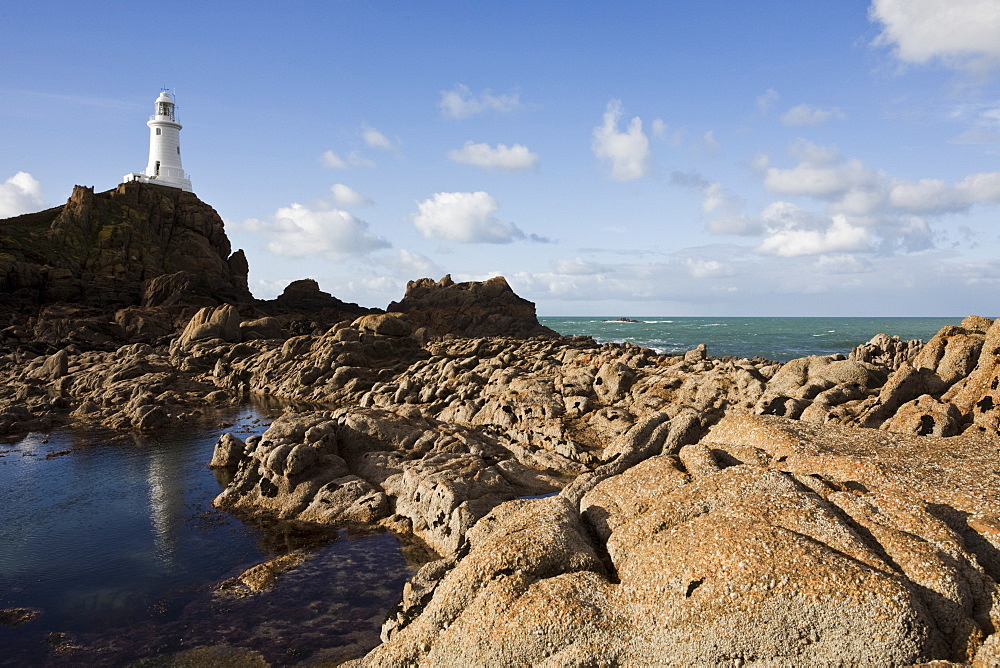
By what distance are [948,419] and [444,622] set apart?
21551 mm

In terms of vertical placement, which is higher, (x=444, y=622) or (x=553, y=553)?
(x=553, y=553)

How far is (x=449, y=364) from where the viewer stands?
63406 mm

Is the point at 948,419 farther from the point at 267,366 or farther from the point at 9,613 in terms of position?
the point at 267,366

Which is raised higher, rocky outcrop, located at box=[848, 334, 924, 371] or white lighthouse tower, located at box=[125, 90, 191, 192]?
white lighthouse tower, located at box=[125, 90, 191, 192]

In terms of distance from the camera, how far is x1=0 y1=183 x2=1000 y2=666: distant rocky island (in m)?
11.6

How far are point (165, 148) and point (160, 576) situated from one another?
13836cm

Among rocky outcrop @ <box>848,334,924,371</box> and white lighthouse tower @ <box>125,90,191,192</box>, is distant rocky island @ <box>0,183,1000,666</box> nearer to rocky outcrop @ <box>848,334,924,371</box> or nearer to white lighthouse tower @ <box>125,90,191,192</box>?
rocky outcrop @ <box>848,334,924,371</box>

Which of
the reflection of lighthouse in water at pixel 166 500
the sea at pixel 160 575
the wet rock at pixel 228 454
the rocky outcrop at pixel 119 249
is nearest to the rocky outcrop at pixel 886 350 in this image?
the sea at pixel 160 575

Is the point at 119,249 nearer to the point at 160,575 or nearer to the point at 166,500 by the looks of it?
the point at 166,500

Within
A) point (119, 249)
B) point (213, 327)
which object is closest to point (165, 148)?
point (119, 249)

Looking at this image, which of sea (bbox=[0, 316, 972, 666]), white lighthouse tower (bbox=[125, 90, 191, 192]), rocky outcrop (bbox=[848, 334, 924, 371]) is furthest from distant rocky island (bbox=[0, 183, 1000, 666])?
white lighthouse tower (bbox=[125, 90, 191, 192])

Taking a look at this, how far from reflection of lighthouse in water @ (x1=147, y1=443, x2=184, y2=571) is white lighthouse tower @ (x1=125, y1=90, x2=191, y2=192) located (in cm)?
11035

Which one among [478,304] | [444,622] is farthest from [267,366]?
[444,622]

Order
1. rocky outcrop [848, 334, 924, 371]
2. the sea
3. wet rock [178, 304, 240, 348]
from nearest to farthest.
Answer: the sea → rocky outcrop [848, 334, 924, 371] → wet rock [178, 304, 240, 348]
